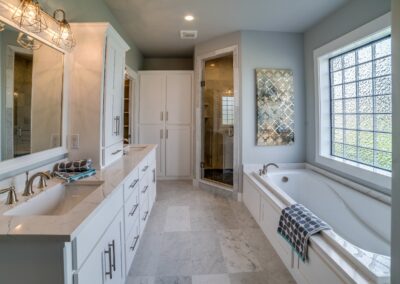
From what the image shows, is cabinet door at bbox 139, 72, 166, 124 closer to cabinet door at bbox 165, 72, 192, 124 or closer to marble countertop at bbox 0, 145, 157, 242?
cabinet door at bbox 165, 72, 192, 124

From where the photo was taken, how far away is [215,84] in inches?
164

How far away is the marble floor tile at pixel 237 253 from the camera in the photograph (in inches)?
80.9

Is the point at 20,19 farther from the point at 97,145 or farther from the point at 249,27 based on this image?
the point at 249,27

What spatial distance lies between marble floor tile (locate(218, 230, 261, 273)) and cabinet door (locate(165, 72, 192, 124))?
8.70 feet

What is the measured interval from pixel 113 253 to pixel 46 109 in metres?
1.09

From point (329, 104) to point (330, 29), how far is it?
92cm

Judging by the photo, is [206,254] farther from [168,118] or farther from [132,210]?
[168,118]

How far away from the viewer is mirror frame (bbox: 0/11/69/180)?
134 centimetres

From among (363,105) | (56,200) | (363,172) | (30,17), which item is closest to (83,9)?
(30,17)

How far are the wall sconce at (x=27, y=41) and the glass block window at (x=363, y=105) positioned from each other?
280 centimetres

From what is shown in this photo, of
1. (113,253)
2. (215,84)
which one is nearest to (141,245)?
(113,253)

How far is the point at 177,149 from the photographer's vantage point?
4867mm

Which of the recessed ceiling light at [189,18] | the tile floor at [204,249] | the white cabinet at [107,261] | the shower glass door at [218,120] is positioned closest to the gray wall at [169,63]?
the shower glass door at [218,120]

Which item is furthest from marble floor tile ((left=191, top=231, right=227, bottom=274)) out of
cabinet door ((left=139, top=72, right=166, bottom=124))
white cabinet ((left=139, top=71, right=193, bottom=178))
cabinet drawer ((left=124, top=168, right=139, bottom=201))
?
cabinet door ((left=139, top=72, right=166, bottom=124))
